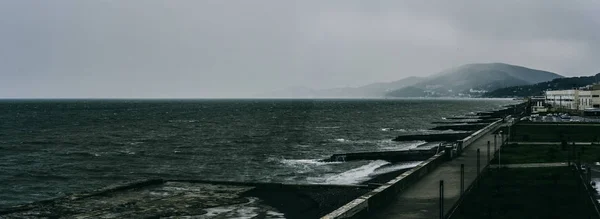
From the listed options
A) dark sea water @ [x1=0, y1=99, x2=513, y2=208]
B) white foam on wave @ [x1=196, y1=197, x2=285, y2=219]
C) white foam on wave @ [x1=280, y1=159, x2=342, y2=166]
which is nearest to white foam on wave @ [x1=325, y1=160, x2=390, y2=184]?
dark sea water @ [x1=0, y1=99, x2=513, y2=208]

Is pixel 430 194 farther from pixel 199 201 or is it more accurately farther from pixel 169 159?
pixel 169 159

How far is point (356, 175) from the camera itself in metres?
41.4

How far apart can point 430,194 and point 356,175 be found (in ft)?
56.2

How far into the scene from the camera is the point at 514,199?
23.0 meters

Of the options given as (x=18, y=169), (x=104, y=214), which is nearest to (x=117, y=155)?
(x=18, y=169)

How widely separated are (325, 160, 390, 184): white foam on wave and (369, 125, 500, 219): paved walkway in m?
6.58

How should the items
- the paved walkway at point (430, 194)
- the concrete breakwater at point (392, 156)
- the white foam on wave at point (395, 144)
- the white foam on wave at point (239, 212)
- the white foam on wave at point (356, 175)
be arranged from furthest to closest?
the white foam on wave at point (395, 144) < the concrete breakwater at point (392, 156) < the white foam on wave at point (356, 175) < the white foam on wave at point (239, 212) < the paved walkway at point (430, 194)

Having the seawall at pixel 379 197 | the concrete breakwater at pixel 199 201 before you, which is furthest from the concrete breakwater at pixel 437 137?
the concrete breakwater at pixel 199 201

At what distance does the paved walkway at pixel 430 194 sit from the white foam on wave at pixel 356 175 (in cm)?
658

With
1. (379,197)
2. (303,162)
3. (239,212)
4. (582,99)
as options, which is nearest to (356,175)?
(303,162)

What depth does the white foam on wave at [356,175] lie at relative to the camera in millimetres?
38281

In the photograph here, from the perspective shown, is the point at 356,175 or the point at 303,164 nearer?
the point at 356,175

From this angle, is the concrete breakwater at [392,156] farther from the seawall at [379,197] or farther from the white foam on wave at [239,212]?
the white foam on wave at [239,212]

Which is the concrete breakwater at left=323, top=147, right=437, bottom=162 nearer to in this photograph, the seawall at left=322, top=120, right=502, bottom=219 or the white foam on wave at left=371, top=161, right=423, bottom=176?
the white foam on wave at left=371, top=161, right=423, bottom=176
